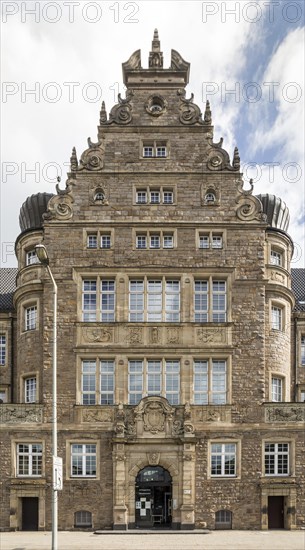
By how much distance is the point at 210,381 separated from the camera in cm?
3850

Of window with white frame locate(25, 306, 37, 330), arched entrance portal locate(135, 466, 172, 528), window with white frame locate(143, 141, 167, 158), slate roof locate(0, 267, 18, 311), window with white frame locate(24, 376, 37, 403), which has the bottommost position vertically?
arched entrance portal locate(135, 466, 172, 528)

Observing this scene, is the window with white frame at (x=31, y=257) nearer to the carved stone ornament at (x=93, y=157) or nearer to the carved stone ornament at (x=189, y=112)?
the carved stone ornament at (x=93, y=157)

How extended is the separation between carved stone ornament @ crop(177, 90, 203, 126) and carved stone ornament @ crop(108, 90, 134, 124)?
2.63 metres

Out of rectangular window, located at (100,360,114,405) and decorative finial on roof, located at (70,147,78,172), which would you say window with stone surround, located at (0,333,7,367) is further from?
decorative finial on roof, located at (70,147,78,172)

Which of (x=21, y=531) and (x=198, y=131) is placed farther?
(x=198, y=131)

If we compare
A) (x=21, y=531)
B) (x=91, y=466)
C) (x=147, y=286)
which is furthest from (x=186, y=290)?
(x=21, y=531)

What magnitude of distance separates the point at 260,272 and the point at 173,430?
881 centimetres

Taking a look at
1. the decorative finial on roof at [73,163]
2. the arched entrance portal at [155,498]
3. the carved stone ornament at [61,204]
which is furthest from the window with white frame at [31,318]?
the arched entrance portal at [155,498]

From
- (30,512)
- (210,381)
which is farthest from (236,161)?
(30,512)

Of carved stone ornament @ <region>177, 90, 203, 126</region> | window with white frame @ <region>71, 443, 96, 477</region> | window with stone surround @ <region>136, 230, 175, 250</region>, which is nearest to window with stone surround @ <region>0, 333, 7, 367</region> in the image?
window with white frame @ <region>71, 443, 96, 477</region>

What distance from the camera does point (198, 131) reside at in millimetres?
40844

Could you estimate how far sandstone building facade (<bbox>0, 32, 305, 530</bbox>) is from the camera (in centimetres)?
3747

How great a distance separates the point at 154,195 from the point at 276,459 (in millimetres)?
14279

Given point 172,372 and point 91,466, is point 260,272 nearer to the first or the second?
point 172,372
